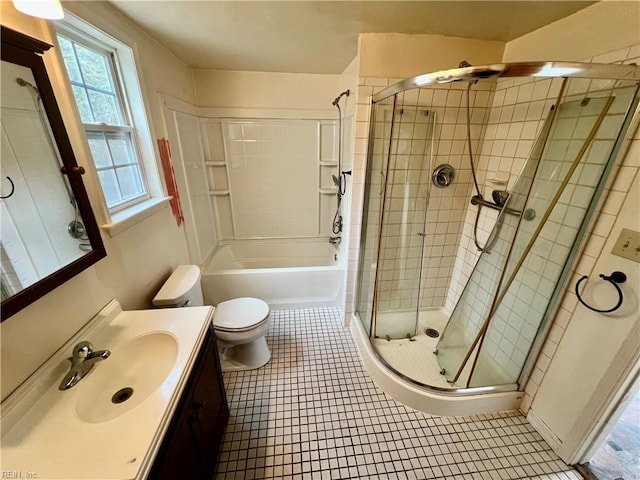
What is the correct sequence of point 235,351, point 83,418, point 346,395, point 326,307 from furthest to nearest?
point 326,307
point 235,351
point 346,395
point 83,418

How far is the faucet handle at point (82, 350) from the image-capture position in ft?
2.93

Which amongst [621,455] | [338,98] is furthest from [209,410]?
[338,98]

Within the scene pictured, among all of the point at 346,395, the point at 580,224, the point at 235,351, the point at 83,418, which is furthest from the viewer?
the point at 235,351

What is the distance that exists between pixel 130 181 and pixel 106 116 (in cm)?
36

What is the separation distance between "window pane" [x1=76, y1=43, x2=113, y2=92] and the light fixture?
1.64 ft

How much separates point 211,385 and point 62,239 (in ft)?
2.83

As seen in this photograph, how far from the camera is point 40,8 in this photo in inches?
30.7

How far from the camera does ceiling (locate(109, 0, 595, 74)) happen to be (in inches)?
48.1

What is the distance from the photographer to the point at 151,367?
1.04 metres

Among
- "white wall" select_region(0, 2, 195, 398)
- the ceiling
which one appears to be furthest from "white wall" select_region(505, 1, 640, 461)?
"white wall" select_region(0, 2, 195, 398)

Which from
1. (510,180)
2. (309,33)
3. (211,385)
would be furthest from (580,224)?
(211,385)

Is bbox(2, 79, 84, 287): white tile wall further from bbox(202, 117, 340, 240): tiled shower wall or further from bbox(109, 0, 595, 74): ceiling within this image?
bbox(202, 117, 340, 240): tiled shower wall

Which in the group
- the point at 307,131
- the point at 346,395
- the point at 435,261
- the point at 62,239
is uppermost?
the point at 307,131

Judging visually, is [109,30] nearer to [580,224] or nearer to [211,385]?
[211,385]
